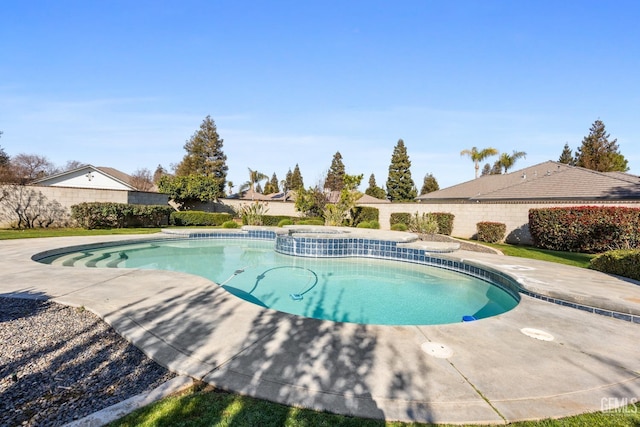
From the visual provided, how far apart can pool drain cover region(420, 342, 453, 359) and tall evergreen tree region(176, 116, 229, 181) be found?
3828 cm

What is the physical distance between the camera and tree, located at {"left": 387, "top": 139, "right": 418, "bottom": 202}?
1550 inches

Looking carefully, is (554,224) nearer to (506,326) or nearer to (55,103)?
(506,326)

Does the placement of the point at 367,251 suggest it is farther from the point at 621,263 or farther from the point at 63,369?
the point at 63,369

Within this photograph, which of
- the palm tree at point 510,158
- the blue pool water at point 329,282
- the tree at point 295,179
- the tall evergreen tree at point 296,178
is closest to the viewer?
the blue pool water at point 329,282

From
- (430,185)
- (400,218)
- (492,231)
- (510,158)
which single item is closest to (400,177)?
(430,185)

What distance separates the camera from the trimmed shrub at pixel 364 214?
1981cm

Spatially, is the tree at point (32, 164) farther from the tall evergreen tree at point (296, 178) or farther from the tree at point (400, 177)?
the tree at point (400, 177)

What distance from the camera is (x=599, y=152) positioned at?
109 ft

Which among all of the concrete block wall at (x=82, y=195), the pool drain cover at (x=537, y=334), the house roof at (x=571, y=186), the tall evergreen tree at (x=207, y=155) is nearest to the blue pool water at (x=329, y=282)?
the pool drain cover at (x=537, y=334)

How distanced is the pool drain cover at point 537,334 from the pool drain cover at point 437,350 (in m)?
1.26

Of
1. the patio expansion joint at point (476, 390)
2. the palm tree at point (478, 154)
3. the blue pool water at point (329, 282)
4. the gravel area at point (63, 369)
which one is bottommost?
the blue pool water at point (329, 282)

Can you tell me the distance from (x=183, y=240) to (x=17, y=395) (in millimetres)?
11630

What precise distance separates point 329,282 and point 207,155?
3629cm

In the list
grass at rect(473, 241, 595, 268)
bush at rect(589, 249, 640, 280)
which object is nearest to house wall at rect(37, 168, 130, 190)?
grass at rect(473, 241, 595, 268)
